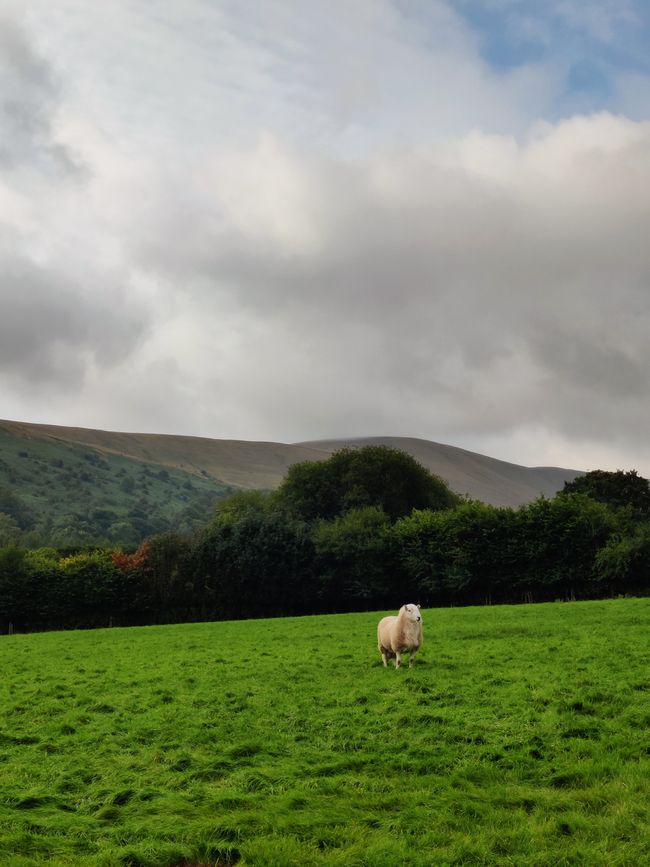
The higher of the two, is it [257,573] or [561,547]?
[561,547]

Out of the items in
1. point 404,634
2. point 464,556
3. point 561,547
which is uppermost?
point 561,547

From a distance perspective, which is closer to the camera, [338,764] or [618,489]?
[338,764]

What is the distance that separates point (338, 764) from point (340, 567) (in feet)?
229

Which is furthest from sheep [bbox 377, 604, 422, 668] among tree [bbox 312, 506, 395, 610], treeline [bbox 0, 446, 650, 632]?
tree [bbox 312, 506, 395, 610]

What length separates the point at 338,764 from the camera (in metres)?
12.7

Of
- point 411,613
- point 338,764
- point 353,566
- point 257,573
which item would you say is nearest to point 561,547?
point 353,566

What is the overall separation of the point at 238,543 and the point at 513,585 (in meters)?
29.5

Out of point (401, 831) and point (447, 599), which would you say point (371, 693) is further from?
point (447, 599)

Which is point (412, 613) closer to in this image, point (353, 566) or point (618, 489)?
point (353, 566)

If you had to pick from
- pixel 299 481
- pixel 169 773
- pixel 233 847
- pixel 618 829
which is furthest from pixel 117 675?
pixel 299 481

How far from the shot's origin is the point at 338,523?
87.6 metres

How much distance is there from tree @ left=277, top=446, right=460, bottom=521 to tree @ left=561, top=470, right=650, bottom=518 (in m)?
19.1

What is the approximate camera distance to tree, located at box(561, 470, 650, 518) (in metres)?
99.6

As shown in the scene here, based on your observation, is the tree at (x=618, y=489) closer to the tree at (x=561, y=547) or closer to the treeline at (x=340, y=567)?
the treeline at (x=340, y=567)
